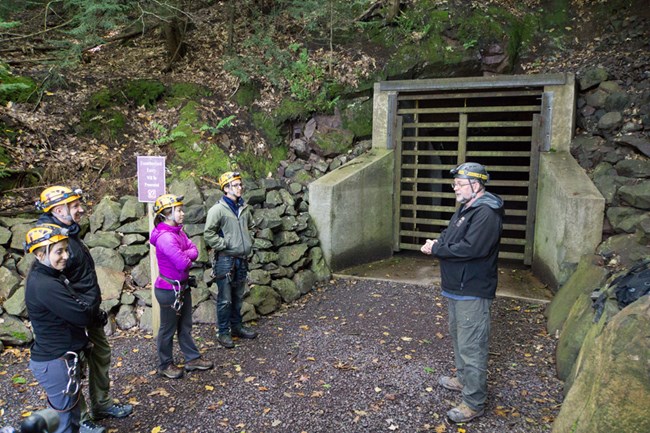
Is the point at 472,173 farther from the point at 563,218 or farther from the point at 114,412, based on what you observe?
the point at 563,218

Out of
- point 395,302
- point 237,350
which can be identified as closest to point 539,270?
point 395,302

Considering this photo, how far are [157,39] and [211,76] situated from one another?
249cm

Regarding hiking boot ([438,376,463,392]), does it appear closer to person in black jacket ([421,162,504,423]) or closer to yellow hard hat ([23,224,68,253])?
person in black jacket ([421,162,504,423])

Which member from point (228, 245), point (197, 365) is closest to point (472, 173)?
point (228, 245)

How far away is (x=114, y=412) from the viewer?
4.08m

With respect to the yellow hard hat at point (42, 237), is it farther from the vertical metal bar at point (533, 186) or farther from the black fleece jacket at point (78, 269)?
the vertical metal bar at point (533, 186)

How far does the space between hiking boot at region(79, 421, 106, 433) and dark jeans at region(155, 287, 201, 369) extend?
38.6 inches

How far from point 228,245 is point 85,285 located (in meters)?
1.84

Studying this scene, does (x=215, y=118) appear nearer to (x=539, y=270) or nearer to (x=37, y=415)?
(x=539, y=270)

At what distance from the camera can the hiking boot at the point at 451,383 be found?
4.53 m

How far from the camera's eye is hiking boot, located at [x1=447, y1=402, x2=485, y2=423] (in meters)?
4.00

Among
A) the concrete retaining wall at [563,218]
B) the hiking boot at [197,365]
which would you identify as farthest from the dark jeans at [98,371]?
the concrete retaining wall at [563,218]

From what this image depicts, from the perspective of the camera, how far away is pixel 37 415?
1539mm

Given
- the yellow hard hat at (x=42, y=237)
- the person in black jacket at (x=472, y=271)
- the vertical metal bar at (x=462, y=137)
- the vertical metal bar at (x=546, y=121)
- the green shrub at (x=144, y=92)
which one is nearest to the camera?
the yellow hard hat at (x=42, y=237)
